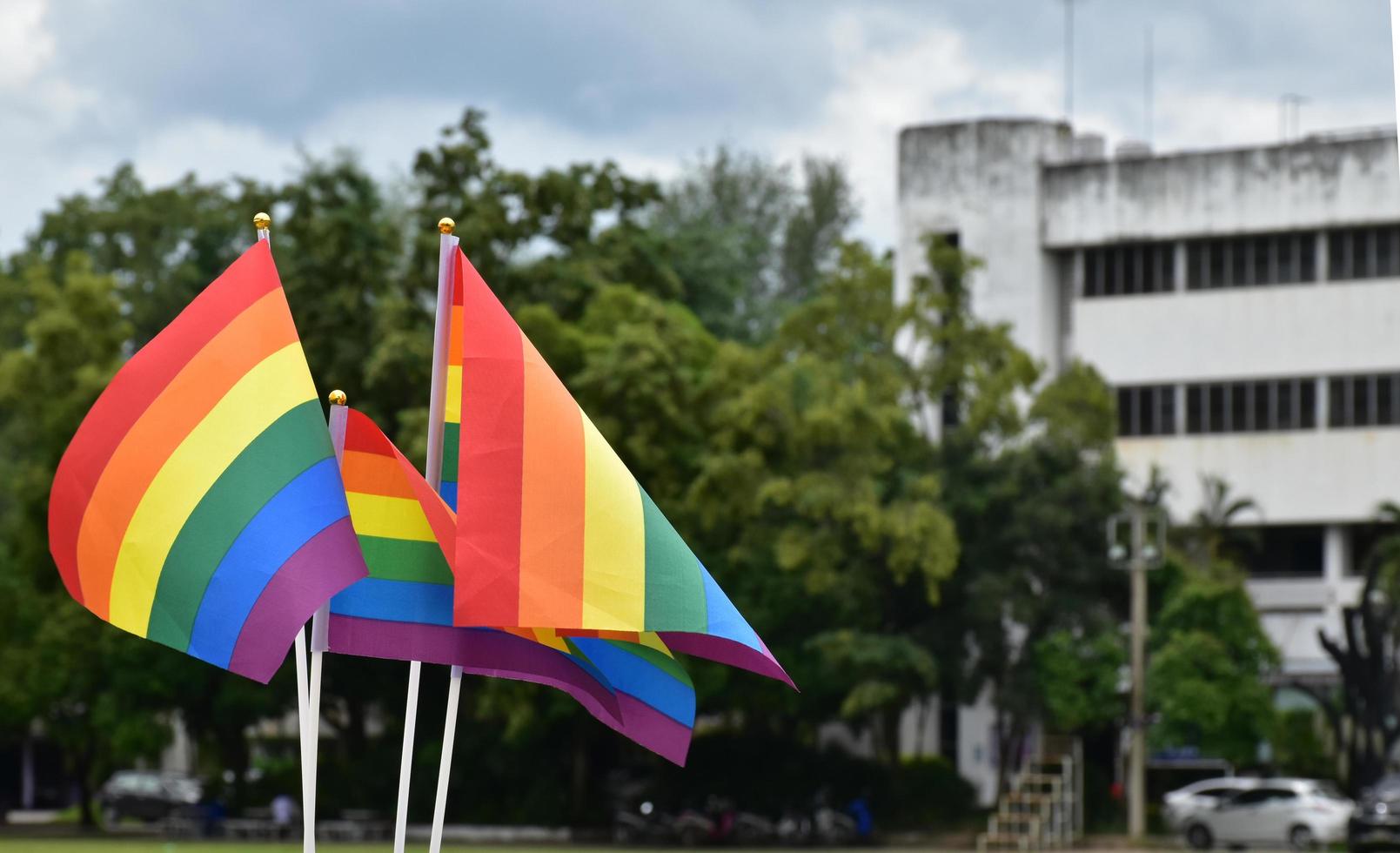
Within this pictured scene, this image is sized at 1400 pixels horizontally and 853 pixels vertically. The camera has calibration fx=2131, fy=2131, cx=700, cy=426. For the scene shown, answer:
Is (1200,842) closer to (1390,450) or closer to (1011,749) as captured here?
(1011,749)

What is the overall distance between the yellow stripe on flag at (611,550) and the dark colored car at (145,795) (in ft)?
148

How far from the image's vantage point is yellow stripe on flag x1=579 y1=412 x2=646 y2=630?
8.99 m

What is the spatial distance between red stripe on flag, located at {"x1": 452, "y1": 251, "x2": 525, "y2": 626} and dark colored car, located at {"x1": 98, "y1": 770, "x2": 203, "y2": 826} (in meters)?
45.2

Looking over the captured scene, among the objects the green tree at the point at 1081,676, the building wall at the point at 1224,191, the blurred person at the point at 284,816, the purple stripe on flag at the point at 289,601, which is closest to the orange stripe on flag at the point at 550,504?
the purple stripe on flag at the point at 289,601

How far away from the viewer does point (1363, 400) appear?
52.3 meters

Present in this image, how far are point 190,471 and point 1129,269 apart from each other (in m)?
48.0

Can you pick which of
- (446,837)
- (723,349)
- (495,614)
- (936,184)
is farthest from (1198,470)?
(495,614)

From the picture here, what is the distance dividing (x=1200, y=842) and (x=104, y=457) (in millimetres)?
36108

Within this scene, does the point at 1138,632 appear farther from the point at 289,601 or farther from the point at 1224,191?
the point at 289,601

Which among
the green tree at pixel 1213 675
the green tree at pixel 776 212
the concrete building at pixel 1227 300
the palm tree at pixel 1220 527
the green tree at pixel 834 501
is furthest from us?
the green tree at pixel 776 212

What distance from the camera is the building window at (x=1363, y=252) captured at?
52.1 meters

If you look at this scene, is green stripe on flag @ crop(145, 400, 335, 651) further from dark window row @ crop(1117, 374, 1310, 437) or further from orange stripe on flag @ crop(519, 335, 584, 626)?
dark window row @ crop(1117, 374, 1310, 437)

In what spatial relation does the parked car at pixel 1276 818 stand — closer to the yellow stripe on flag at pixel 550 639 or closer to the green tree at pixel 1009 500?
the green tree at pixel 1009 500

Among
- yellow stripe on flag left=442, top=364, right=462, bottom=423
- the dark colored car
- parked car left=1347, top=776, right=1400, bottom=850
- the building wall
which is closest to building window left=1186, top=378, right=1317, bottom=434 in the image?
the building wall
